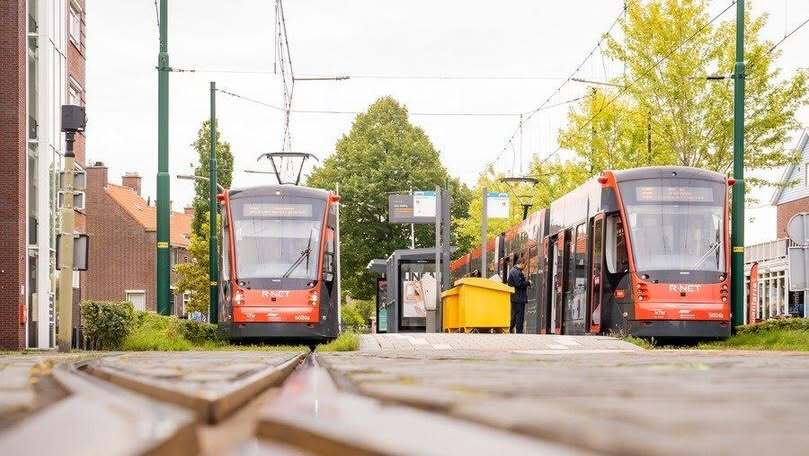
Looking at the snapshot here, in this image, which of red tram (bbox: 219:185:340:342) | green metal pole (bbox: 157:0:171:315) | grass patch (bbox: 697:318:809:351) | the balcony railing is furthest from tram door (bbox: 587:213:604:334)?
the balcony railing

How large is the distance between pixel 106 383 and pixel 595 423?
1.84 metres

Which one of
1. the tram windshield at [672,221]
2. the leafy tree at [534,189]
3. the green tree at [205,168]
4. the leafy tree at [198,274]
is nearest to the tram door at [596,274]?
the tram windshield at [672,221]

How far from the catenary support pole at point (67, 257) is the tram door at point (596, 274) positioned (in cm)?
932

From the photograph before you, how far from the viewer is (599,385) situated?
3.06 metres

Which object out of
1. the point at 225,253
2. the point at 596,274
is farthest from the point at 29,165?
the point at 596,274

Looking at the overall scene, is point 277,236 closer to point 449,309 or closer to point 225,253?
point 225,253

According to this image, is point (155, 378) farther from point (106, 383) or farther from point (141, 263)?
point (141, 263)

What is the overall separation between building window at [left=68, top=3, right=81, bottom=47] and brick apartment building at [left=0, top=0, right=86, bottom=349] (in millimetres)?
3545

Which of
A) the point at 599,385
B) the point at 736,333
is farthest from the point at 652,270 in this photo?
the point at 599,385

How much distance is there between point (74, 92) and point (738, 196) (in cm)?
2071

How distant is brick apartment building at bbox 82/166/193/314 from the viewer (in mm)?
77812

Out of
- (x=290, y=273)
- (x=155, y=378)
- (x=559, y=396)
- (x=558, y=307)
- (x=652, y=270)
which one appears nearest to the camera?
(x=559, y=396)

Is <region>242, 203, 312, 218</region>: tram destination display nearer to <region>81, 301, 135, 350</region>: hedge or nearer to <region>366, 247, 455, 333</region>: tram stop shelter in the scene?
<region>81, 301, 135, 350</region>: hedge

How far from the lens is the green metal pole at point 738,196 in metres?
24.1
